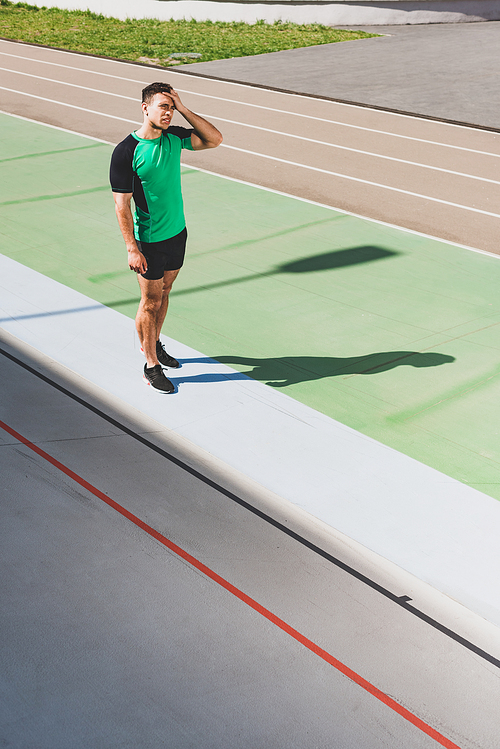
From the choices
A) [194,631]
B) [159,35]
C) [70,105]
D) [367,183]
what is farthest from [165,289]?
[159,35]

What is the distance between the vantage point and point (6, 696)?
3.12 metres

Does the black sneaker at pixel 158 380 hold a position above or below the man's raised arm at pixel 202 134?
below

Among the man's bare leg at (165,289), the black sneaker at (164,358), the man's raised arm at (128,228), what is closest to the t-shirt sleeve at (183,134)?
the man's raised arm at (128,228)

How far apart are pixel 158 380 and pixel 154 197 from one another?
1.34 meters

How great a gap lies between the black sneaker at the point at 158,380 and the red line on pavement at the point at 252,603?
3.57 feet

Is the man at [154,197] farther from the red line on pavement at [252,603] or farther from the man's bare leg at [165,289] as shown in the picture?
the red line on pavement at [252,603]

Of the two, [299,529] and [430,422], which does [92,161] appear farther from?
[299,529]

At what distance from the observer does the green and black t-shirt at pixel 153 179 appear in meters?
5.05

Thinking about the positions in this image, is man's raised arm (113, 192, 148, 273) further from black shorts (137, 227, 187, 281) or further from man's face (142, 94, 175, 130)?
man's face (142, 94, 175, 130)

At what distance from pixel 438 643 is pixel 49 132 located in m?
12.7

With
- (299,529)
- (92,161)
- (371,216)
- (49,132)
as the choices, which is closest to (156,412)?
(299,529)

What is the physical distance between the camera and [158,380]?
5.61 meters

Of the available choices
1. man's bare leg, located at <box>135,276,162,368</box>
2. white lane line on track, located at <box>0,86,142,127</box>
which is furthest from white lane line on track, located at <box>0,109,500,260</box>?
man's bare leg, located at <box>135,276,162,368</box>

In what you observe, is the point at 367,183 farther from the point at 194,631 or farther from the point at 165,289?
the point at 194,631
